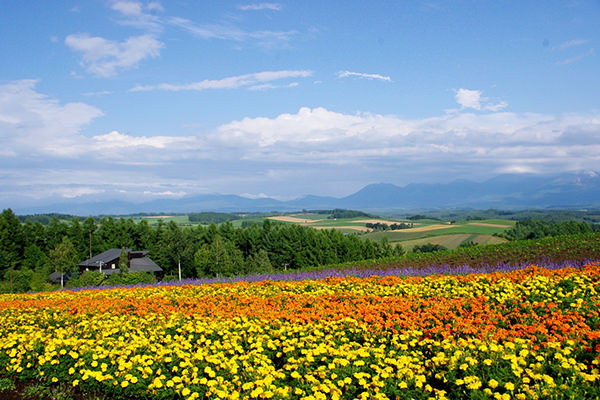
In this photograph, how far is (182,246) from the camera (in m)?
56.6

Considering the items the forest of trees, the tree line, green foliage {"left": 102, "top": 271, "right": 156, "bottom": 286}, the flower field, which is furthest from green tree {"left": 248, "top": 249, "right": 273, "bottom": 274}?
the tree line

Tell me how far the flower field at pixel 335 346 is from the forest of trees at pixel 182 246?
3534 centimetres

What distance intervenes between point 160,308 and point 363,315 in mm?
6080

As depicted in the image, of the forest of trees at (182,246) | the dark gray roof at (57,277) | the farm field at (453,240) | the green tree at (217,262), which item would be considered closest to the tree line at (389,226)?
the farm field at (453,240)

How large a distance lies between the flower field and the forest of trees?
35.3 metres

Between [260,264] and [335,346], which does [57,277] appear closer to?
[260,264]

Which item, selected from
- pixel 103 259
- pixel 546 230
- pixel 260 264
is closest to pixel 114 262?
pixel 103 259

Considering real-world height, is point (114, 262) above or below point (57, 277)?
above

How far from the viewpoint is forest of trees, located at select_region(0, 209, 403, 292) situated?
49406 mm

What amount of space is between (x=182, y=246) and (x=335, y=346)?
174 feet

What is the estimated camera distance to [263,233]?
6312 centimetres

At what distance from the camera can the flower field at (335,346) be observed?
512 cm

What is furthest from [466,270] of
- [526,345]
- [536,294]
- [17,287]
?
[17,287]

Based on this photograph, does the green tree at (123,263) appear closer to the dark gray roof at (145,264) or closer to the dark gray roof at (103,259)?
the dark gray roof at (145,264)
